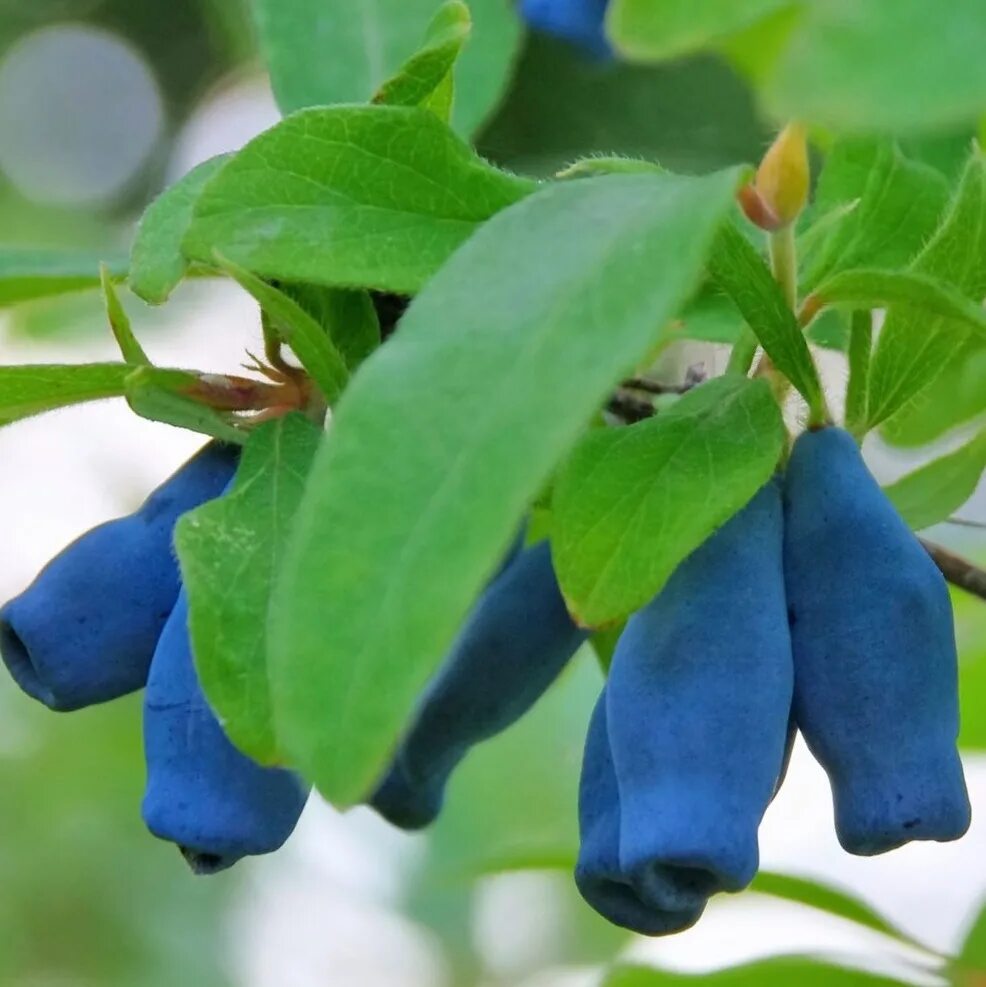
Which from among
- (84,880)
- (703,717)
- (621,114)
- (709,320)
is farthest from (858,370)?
(84,880)

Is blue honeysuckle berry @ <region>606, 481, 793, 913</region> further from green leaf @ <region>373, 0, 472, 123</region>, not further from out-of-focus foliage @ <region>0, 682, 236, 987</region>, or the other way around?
out-of-focus foliage @ <region>0, 682, 236, 987</region>

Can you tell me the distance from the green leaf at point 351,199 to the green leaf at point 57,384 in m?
0.07

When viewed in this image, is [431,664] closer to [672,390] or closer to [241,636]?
[241,636]

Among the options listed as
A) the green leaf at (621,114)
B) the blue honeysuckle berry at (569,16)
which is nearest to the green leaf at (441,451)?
the blue honeysuckle berry at (569,16)

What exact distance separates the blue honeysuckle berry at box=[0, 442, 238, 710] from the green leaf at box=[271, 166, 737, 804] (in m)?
0.19

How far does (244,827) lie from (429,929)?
153 centimetres

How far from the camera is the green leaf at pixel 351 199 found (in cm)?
39

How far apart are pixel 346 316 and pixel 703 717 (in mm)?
167

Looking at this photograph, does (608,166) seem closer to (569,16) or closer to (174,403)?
(174,403)

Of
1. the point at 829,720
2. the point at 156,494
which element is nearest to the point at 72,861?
the point at 156,494

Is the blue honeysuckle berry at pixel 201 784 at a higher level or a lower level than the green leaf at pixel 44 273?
lower

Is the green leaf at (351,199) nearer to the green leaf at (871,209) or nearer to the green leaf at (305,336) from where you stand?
the green leaf at (305,336)

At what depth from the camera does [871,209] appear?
0.50 m

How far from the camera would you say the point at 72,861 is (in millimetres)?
1907
